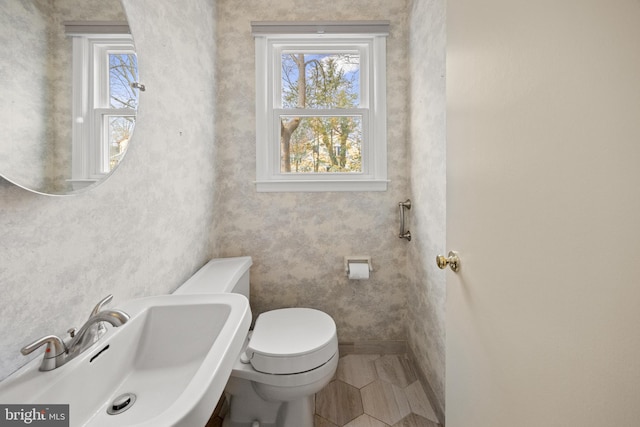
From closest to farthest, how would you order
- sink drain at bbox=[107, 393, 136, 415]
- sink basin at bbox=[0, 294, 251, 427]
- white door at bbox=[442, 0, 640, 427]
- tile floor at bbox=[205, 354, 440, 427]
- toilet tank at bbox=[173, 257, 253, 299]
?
white door at bbox=[442, 0, 640, 427], sink basin at bbox=[0, 294, 251, 427], sink drain at bbox=[107, 393, 136, 415], toilet tank at bbox=[173, 257, 253, 299], tile floor at bbox=[205, 354, 440, 427]

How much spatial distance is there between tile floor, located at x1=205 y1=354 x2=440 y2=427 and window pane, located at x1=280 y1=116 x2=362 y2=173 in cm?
129

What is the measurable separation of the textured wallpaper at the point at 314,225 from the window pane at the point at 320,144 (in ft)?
0.67

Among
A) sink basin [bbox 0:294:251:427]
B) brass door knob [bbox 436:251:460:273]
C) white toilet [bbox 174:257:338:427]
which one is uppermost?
brass door knob [bbox 436:251:460:273]

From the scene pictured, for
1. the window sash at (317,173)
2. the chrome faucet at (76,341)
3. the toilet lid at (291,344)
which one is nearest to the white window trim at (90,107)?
the chrome faucet at (76,341)

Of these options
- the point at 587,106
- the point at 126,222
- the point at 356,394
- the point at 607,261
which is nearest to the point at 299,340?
the point at 356,394

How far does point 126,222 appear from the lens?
95 centimetres

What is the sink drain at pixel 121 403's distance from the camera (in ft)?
2.23

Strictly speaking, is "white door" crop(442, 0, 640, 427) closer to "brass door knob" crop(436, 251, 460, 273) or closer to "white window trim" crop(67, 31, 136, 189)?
"brass door knob" crop(436, 251, 460, 273)

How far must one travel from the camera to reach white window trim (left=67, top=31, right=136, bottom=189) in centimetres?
74

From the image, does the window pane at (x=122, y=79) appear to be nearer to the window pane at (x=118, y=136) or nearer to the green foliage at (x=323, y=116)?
the window pane at (x=118, y=136)

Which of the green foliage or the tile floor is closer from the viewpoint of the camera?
the tile floor

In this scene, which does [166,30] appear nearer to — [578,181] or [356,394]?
[578,181]

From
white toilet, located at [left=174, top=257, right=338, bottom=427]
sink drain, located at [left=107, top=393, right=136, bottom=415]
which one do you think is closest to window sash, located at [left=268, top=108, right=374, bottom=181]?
white toilet, located at [left=174, top=257, right=338, bottom=427]

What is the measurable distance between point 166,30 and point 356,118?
3.82 ft
